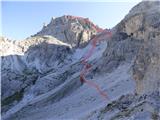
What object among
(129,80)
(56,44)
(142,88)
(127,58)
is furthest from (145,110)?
(56,44)

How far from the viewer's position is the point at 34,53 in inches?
7392

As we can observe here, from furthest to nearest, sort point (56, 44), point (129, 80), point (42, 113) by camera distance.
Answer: point (56, 44) → point (42, 113) → point (129, 80)

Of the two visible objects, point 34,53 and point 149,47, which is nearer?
point 149,47

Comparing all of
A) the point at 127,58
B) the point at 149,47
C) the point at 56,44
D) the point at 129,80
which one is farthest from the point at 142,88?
the point at 56,44

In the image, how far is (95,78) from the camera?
106 metres

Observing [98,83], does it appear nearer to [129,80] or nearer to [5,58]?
[129,80]

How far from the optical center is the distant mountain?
135 feet

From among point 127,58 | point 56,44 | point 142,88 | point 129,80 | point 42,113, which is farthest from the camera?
point 56,44

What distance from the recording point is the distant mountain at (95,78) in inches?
1622

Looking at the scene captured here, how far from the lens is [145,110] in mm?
32094

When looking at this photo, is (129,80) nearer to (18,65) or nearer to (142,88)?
(142,88)

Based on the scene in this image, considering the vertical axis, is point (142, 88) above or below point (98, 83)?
above

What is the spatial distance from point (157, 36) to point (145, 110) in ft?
40.3

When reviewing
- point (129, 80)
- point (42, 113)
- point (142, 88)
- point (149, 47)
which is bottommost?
point (42, 113)
